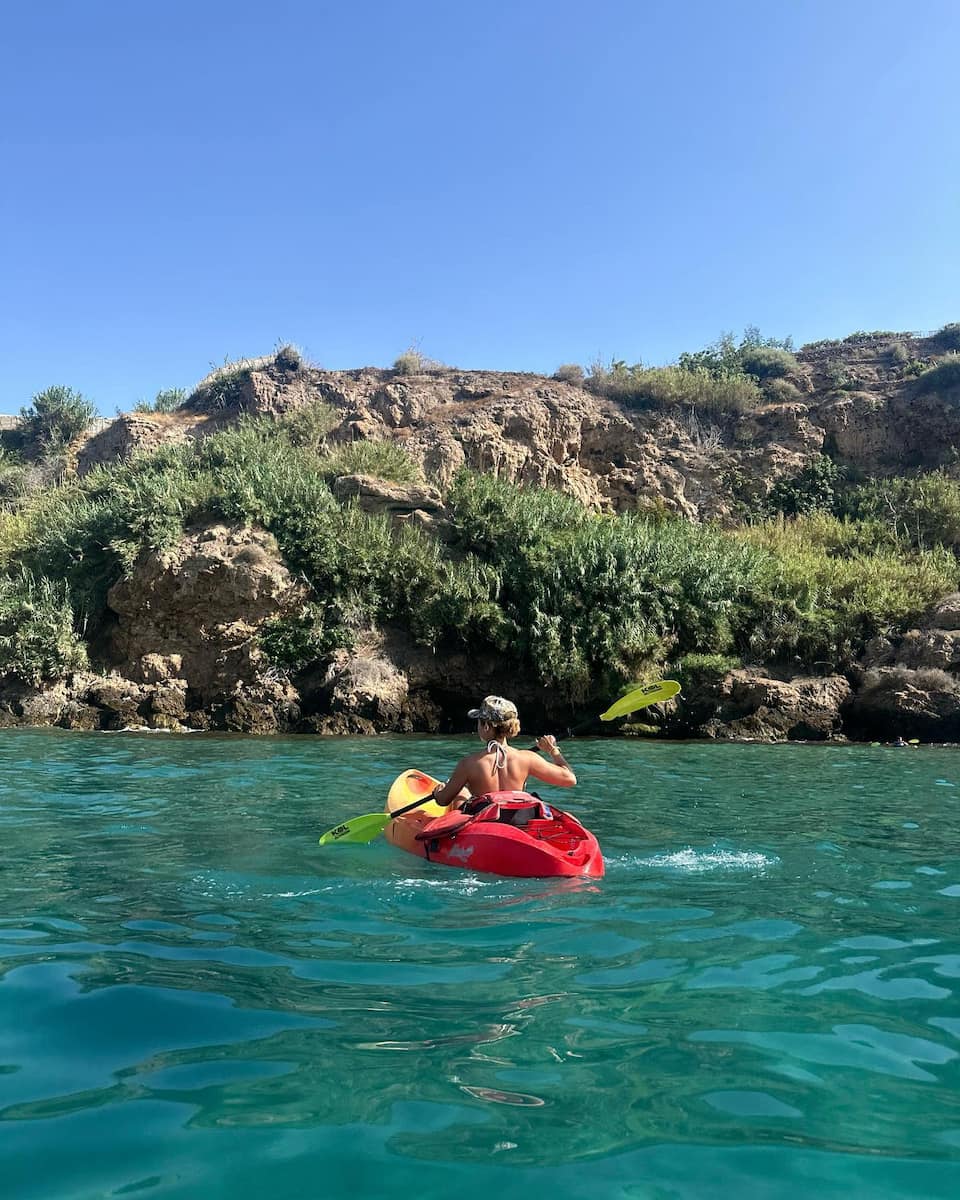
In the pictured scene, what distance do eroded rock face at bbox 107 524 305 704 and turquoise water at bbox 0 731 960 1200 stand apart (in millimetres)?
12235

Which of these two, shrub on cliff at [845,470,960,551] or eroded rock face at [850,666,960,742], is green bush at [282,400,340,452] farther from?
eroded rock face at [850,666,960,742]

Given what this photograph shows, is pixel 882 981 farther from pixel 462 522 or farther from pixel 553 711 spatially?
pixel 462 522

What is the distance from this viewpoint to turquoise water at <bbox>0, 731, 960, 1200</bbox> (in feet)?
7.57

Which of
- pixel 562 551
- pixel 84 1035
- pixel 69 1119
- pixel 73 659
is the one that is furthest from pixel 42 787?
pixel 562 551

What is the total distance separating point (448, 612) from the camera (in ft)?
62.3

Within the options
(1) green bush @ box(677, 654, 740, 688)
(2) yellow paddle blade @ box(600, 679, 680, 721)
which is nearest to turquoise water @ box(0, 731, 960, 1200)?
(2) yellow paddle blade @ box(600, 679, 680, 721)

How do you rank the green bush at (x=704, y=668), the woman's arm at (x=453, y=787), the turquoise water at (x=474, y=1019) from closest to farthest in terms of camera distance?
the turquoise water at (x=474, y=1019)
the woman's arm at (x=453, y=787)
the green bush at (x=704, y=668)

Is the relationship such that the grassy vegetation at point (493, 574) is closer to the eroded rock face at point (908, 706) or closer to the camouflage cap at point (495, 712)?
the eroded rock face at point (908, 706)

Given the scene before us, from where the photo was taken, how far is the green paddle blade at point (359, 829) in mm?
6664

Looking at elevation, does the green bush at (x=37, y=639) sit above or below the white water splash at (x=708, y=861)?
above

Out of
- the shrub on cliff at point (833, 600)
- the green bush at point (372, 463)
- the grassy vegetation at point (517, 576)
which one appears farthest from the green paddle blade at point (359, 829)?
the green bush at point (372, 463)

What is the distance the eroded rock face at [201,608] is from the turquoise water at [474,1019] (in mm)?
12235

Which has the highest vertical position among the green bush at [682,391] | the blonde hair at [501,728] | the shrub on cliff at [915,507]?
the green bush at [682,391]

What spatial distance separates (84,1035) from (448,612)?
52.3ft
